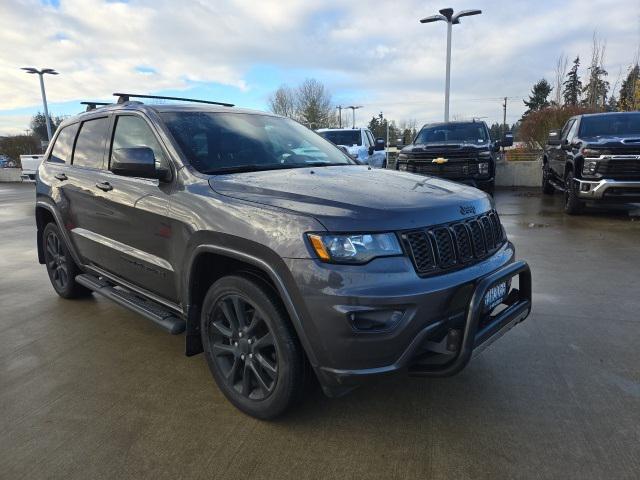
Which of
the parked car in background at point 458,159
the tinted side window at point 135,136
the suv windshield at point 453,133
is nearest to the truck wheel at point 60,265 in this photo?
the tinted side window at point 135,136

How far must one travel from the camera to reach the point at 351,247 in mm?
2236

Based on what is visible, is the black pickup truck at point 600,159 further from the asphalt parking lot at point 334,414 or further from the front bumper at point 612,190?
the asphalt parking lot at point 334,414

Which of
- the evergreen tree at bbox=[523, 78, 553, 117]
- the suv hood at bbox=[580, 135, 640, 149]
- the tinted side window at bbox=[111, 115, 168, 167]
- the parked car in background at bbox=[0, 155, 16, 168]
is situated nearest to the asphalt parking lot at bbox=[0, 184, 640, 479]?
the tinted side window at bbox=[111, 115, 168, 167]

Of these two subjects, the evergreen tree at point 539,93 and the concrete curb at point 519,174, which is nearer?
the concrete curb at point 519,174

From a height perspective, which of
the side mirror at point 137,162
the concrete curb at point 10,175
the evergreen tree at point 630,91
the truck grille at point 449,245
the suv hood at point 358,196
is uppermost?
the evergreen tree at point 630,91

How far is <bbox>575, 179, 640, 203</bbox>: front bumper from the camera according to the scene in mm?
7922

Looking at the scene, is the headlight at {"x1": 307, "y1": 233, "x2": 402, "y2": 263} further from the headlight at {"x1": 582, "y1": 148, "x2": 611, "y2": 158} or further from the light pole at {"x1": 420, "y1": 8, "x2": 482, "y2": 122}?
the light pole at {"x1": 420, "y1": 8, "x2": 482, "y2": 122}

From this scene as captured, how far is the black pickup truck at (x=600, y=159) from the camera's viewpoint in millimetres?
7892

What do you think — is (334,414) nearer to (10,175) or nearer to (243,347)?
(243,347)

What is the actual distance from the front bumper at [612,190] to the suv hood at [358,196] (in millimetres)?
6300

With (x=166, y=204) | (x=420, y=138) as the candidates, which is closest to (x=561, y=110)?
(x=420, y=138)

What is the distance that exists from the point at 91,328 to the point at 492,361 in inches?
129

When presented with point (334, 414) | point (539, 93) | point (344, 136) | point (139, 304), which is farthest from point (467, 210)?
point (539, 93)

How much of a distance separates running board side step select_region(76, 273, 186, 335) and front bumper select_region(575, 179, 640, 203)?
7.63 metres
